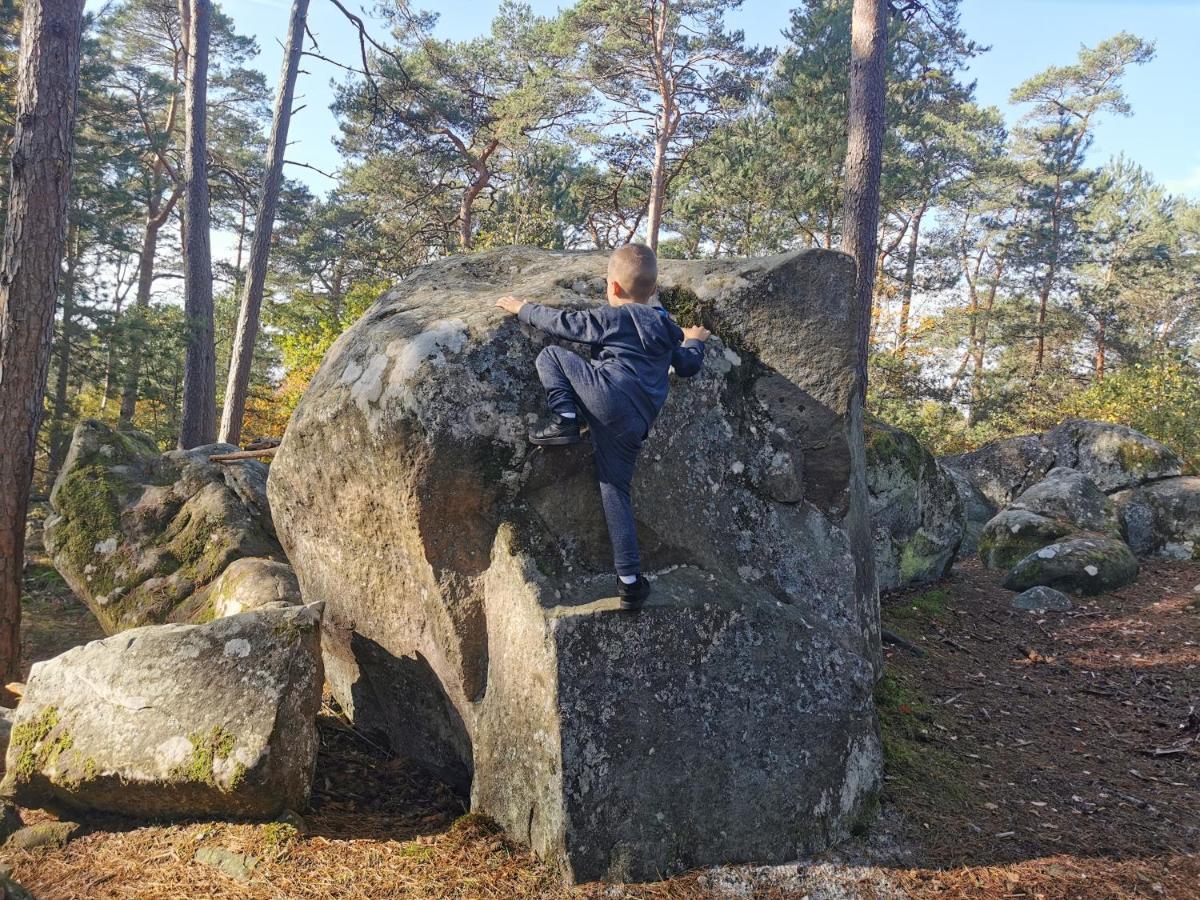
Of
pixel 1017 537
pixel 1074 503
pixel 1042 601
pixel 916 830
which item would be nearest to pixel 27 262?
pixel 916 830

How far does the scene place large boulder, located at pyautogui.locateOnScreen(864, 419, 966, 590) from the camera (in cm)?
847

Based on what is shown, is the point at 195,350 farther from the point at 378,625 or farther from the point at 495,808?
the point at 495,808

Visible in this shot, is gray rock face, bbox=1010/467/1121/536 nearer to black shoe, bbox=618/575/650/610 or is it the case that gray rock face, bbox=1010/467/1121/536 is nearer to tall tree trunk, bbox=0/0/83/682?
black shoe, bbox=618/575/650/610

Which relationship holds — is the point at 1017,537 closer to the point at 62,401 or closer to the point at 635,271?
the point at 635,271

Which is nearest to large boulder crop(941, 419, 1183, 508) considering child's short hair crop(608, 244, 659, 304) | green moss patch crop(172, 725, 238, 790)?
child's short hair crop(608, 244, 659, 304)

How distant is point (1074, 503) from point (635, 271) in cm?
1063

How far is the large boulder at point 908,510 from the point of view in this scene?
8.47 metres

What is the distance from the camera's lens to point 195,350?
533 inches

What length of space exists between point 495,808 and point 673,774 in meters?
0.97

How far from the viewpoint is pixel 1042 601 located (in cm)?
866

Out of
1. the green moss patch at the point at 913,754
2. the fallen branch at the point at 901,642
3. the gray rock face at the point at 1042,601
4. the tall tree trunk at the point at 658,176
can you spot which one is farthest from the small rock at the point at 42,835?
the tall tree trunk at the point at 658,176

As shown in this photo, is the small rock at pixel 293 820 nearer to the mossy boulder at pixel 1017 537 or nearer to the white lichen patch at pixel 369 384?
the white lichen patch at pixel 369 384

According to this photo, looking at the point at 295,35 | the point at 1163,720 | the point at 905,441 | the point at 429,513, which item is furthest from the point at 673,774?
the point at 295,35

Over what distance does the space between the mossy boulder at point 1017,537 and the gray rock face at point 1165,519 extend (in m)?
2.01
